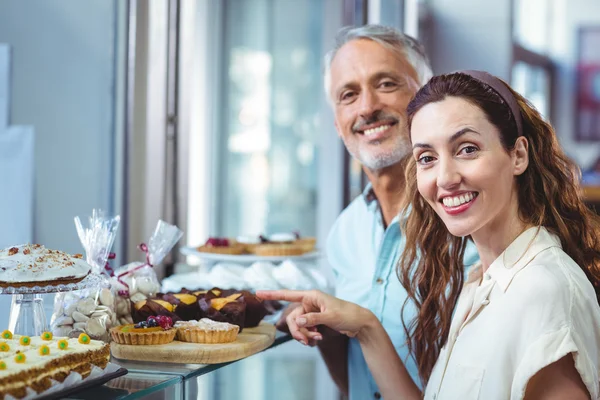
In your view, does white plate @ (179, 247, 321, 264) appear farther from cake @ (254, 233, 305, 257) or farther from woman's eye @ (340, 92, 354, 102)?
woman's eye @ (340, 92, 354, 102)

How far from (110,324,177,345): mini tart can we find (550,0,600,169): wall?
6.11m

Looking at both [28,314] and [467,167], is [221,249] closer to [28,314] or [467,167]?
[28,314]

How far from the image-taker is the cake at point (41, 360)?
3.71 ft

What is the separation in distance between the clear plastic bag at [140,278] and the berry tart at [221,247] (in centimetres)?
69

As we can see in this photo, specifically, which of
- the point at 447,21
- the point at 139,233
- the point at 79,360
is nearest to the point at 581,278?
the point at 79,360

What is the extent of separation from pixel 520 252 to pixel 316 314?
0.51m

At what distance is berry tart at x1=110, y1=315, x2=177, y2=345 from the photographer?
1537 millimetres

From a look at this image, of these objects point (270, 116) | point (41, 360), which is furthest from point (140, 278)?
point (270, 116)

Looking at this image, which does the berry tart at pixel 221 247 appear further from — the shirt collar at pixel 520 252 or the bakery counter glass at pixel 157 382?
the shirt collar at pixel 520 252

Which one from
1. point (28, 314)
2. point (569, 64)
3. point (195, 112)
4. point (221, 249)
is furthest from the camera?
point (569, 64)

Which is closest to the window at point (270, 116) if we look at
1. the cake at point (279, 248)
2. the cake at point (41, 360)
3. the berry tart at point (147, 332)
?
the cake at point (279, 248)

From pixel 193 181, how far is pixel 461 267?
2.41m

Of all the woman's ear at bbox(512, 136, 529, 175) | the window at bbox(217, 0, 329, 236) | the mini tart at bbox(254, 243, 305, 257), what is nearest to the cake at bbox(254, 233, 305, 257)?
the mini tart at bbox(254, 243, 305, 257)

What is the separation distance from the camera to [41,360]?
1.19 meters
